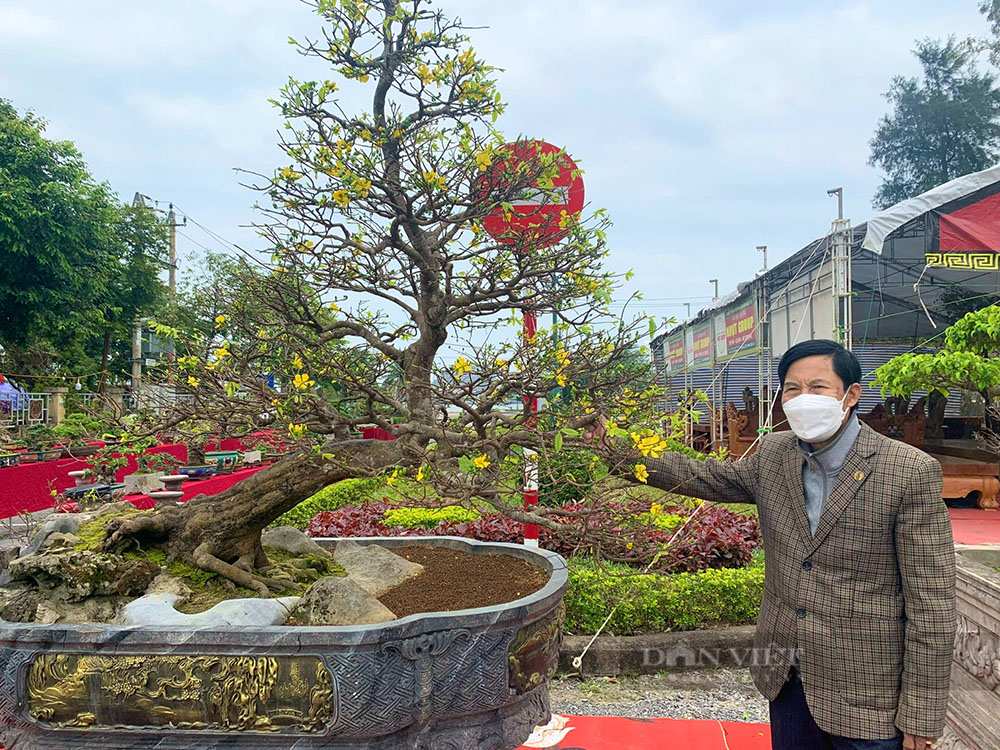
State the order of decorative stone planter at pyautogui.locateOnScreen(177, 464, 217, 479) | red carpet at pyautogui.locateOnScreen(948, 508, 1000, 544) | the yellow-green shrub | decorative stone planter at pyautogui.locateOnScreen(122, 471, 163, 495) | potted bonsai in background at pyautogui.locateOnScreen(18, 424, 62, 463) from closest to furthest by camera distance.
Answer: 1. the yellow-green shrub
2. red carpet at pyautogui.locateOnScreen(948, 508, 1000, 544)
3. decorative stone planter at pyautogui.locateOnScreen(122, 471, 163, 495)
4. decorative stone planter at pyautogui.locateOnScreen(177, 464, 217, 479)
5. potted bonsai in background at pyautogui.locateOnScreen(18, 424, 62, 463)

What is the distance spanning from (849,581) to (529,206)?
1973mm

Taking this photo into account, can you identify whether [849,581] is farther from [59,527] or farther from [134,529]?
[59,527]

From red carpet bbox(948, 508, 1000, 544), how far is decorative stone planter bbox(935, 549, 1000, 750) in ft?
14.0

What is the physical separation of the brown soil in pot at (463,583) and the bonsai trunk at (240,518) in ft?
1.79

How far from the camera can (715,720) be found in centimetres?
319

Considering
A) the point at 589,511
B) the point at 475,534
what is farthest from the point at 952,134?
the point at 589,511

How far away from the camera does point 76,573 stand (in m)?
2.48

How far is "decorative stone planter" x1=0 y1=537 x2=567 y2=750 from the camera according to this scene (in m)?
1.98

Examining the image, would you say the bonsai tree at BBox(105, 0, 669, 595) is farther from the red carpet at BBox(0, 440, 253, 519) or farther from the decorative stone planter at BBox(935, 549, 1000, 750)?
the red carpet at BBox(0, 440, 253, 519)

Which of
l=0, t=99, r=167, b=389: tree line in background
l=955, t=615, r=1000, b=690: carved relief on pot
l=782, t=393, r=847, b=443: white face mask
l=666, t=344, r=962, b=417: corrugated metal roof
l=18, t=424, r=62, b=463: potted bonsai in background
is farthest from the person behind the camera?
l=0, t=99, r=167, b=389: tree line in background

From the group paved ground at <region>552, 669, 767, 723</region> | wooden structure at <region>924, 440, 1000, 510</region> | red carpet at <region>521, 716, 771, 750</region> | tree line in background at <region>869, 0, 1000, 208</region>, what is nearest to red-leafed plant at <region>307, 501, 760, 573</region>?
paved ground at <region>552, 669, 767, 723</region>

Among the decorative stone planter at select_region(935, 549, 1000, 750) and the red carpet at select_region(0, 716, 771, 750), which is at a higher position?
the decorative stone planter at select_region(935, 549, 1000, 750)

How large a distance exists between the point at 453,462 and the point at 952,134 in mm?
28573

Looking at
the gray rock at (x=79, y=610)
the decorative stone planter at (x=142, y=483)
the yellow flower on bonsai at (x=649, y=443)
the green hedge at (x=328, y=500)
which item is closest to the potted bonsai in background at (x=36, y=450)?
the decorative stone planter at (x=142, y=483)
